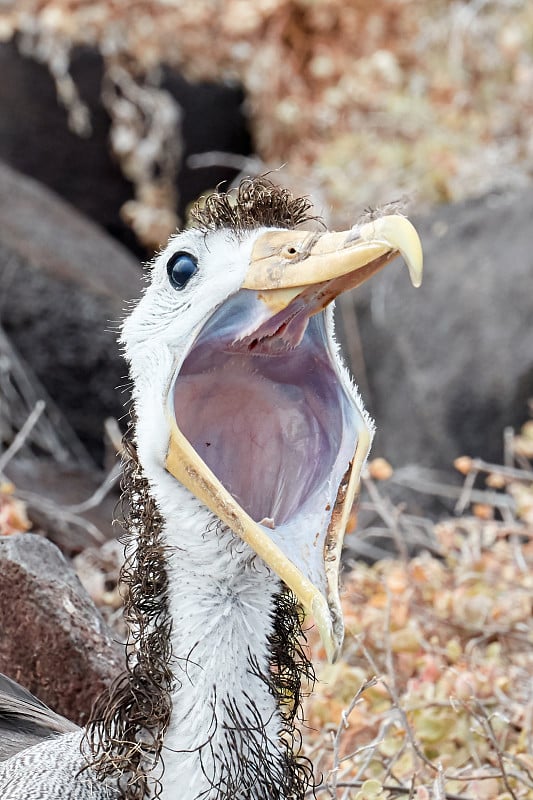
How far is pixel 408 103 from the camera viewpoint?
7.09 m

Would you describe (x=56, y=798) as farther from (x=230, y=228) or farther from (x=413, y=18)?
(x=413, y=18)

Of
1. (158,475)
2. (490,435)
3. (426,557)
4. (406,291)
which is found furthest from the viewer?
(406,291)

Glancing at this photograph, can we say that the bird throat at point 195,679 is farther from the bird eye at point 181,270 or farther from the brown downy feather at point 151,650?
the bird eye at point 181,270

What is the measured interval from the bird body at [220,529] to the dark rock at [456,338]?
2892 mm

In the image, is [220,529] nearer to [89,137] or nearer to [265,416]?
[265,416]

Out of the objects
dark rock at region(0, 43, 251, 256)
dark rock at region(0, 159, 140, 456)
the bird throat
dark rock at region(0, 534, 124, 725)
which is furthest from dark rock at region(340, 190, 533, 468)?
the bird throat

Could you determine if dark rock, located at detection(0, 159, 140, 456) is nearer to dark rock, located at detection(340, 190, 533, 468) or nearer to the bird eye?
dark rock, located at detection(340, 190, 533, 468)

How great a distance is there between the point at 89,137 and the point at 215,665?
16.8 ft

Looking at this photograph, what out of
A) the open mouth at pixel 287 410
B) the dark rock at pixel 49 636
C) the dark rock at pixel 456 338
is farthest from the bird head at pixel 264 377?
the dark rock at pixel 456 338

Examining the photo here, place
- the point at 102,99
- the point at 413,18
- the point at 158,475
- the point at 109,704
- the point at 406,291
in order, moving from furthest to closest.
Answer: the point at 413,18 < the point at 102,99 < the point at 406,291 < the point at 109,704 < the point at 158,475

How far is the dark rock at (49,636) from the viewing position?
2439 millimetres

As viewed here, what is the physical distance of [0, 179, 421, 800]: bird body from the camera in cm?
164

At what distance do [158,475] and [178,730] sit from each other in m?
0.35

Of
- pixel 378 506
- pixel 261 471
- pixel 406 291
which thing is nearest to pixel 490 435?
pixel 406 291
